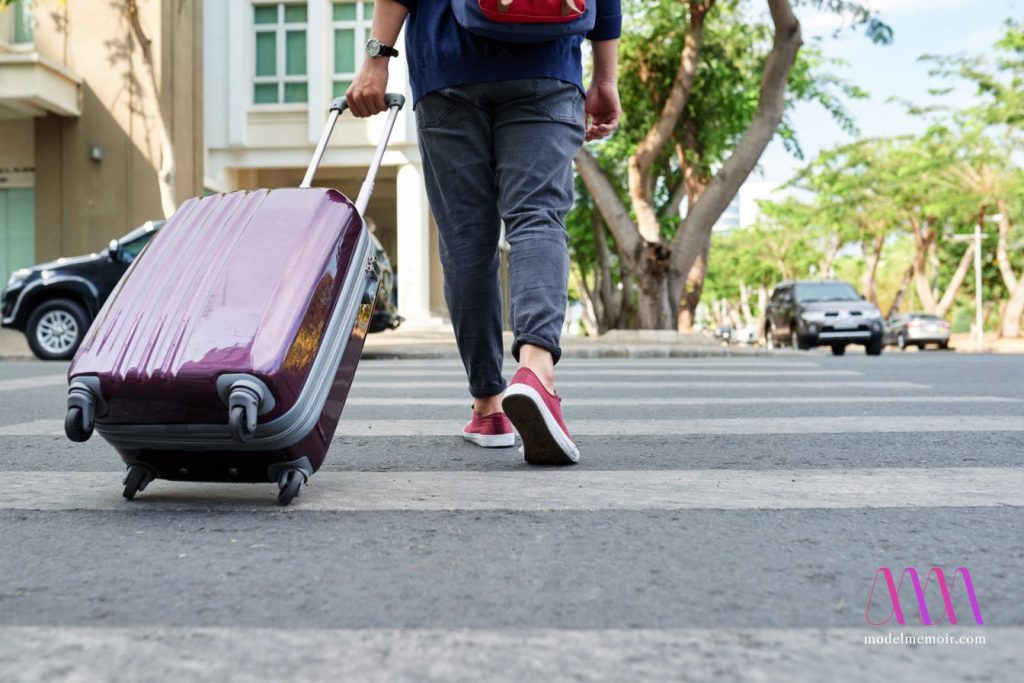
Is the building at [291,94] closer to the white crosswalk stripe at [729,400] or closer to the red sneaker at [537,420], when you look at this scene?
the white crosswalk stripe at [729,400]

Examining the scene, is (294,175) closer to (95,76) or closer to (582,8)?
(95,76)

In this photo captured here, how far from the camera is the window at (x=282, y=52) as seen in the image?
22453 mm

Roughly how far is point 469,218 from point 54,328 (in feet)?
33.5

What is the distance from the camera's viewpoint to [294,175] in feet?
83.9

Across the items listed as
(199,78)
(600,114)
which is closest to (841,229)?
(199,78)

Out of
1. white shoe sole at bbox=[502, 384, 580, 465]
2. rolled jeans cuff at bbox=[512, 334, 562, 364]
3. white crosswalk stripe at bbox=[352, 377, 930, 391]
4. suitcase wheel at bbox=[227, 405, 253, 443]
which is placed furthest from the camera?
white crosswalk stripe at bbox=[352, 377, 930, 391]

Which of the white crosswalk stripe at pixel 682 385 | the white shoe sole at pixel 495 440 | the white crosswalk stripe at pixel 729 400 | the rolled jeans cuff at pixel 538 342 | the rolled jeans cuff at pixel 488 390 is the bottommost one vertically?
the white crosswalk stripe at pixel 682 385

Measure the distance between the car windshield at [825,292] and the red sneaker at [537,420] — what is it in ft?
58.0

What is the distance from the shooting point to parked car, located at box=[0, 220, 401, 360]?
11852 millimetres

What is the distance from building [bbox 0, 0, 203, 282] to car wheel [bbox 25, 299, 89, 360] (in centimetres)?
792

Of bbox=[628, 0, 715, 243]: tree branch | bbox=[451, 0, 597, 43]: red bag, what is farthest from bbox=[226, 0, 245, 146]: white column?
bbox=[451, 0, 597, 43]: red bag

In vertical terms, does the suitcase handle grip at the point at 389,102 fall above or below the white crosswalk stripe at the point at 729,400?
above

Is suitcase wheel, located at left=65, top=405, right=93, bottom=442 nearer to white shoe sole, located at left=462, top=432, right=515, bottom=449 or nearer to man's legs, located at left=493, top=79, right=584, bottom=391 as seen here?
man's legs, located at left=493, top=79, right=584, bottom=391

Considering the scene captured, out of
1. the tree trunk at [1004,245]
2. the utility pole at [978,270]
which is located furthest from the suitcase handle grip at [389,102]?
the tree trunk at [1004,245]
